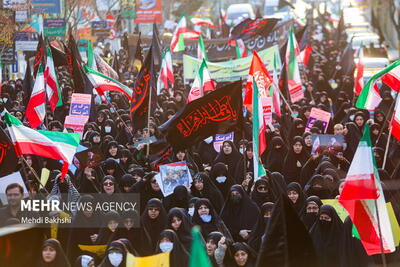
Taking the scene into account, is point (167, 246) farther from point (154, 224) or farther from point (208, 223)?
point (208, 223)

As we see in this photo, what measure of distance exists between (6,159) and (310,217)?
2.76 m

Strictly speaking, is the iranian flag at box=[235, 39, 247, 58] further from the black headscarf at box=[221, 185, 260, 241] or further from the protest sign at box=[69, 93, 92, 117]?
the black headscarf at box=[221, 185, 260, 241]

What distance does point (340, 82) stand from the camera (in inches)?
842

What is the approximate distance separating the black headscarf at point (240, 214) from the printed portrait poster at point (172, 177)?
0.75 meters

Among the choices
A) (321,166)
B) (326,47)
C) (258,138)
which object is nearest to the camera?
(258,138)

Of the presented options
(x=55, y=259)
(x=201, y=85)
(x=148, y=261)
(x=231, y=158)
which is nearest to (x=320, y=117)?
(x=201, y=85)

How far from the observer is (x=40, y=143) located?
8953 mm

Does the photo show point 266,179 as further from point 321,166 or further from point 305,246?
point 305,246

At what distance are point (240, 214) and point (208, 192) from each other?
84 cm

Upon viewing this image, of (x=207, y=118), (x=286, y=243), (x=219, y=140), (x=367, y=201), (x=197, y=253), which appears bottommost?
(x=219, y=140)

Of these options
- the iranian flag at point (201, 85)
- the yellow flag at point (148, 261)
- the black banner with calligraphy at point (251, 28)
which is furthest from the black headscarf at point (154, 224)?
the black banner with calligraphy at point (251, 28)

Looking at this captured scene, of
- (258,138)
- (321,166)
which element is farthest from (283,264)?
(321,166)

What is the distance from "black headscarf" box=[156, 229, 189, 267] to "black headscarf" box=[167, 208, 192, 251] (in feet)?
0.62

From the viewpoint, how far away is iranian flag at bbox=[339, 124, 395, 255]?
7.06 metres
